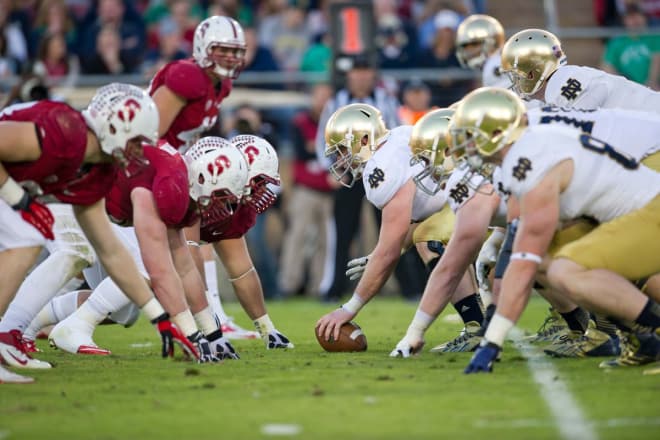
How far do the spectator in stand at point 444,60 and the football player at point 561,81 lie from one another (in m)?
5.82

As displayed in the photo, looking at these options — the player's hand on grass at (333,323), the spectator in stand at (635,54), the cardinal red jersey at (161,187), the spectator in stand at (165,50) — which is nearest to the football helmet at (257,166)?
the cardinal red jersey at (161,187)

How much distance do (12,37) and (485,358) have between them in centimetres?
1024

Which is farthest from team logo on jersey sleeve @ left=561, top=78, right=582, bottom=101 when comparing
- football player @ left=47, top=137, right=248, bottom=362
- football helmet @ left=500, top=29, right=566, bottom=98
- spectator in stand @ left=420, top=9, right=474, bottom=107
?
spectator in stand @ left=420, top=9, right=474, bottom=107

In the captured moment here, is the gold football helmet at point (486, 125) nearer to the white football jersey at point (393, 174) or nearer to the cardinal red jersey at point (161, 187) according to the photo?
the white football jersey at point (393, 174)

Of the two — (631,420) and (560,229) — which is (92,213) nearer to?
(560,229)

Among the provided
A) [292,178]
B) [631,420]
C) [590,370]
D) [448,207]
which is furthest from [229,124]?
[631,420]

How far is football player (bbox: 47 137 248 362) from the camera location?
23.4 feet

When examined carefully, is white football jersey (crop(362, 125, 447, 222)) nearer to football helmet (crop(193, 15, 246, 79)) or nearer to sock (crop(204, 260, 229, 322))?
football helmet (crop(193, 15, 246, 79))

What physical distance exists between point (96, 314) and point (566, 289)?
129 inches

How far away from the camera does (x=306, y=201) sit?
1409 centimetres

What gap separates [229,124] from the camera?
1414 cm

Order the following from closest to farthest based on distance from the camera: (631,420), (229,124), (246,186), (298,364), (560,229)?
(631,420) → (560,229) → (298,364) → (246,186) → (229,124)

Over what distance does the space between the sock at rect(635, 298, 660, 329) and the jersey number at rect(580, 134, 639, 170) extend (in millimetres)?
724

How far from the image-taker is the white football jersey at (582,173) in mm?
6082
